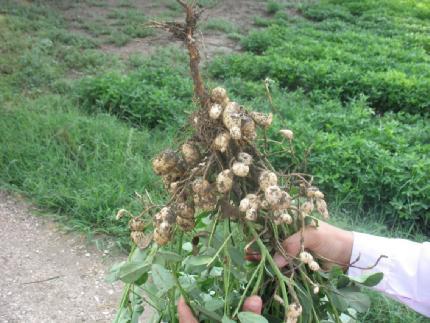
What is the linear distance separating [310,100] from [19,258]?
2.81 metres

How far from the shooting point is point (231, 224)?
128 cm

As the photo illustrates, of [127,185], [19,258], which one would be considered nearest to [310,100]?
[127,185]

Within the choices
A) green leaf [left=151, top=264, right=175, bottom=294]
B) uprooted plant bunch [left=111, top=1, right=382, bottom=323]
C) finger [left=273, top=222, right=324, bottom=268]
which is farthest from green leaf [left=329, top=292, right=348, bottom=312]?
green leaf [left=151, top=264, right=175, bottom=294]

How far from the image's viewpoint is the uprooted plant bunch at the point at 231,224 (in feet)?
3.63

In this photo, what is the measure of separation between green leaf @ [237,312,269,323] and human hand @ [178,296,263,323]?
0.03 meters

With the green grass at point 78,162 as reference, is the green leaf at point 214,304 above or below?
above

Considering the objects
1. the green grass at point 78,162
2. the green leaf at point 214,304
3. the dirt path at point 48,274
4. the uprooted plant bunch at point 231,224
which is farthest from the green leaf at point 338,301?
the green grass at point 78,162

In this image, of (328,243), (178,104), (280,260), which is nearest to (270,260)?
(280,260)

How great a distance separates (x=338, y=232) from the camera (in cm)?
149

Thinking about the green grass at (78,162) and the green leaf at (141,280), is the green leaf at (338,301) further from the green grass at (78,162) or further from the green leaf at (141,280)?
the green grass at (78,162)

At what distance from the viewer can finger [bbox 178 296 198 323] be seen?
120 centimetres

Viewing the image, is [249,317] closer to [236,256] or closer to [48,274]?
[236,256]

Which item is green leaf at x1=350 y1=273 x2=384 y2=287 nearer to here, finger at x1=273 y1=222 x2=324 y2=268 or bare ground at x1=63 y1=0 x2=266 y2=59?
finger at x1=273 y1=222 x2=324 y2=268

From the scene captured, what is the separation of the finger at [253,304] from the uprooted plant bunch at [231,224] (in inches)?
0.7
